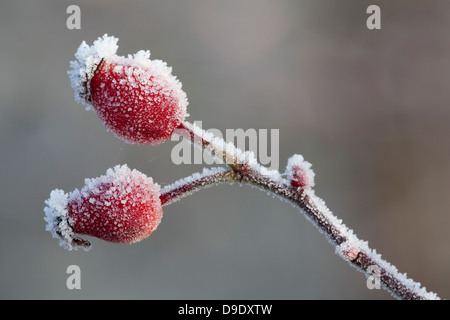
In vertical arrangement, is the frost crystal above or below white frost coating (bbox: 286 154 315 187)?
below

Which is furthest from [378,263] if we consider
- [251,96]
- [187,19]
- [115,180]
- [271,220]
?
[187,19]

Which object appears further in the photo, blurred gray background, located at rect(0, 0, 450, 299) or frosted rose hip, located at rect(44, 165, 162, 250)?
blurred gray background, located at rect(0, 0, 450, 299)

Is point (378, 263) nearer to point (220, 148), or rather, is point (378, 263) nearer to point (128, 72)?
point (220, 148)

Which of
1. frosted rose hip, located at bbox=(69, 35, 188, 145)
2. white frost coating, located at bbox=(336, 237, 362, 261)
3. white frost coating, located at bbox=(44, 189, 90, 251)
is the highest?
frosted rose hip, located at bbox=(69, 35, 188, 145)

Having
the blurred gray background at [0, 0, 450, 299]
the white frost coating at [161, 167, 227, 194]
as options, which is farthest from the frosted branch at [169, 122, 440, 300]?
the blurred gray background at [0, 0, 450, 299]

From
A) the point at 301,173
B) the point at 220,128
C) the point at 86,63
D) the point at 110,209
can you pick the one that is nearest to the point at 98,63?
the point at 86,63

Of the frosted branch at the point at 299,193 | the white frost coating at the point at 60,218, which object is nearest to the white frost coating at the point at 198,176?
the frosted branch at the point at 299,193

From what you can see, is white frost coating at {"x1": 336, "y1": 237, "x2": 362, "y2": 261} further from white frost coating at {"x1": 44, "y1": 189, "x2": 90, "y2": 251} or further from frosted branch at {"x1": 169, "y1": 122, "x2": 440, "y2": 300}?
white frost coating at {"x1": 44, "y1": 189, "x2": 90, "y2": 251}

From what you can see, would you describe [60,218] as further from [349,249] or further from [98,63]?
[349,249]
